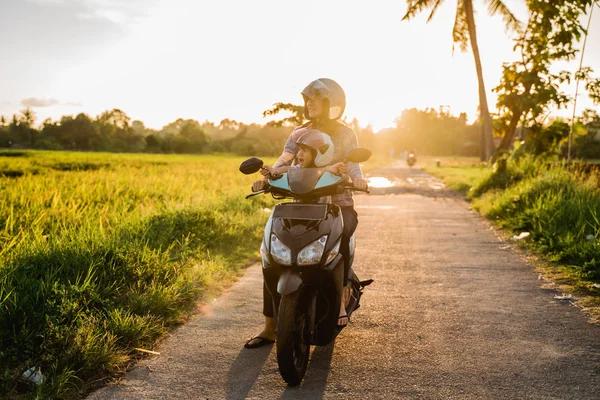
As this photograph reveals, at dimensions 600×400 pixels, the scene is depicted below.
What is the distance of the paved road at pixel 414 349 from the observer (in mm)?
3250

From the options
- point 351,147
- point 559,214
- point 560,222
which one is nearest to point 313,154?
point 351,147

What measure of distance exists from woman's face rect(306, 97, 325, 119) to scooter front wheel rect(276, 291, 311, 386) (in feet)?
4.35

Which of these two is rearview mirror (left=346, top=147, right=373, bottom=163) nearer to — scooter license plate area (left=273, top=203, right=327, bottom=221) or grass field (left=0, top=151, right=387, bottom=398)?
scooter license plate area (left=273, top=203, right=327, bottom=221)

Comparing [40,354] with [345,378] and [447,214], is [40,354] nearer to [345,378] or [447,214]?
[345,378]

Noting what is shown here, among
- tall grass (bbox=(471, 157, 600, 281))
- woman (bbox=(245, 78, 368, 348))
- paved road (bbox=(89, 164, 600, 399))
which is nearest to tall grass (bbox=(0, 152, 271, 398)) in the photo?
paved road (bbox=(89, 164, 600, 399))

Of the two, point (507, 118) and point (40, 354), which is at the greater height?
point (507, 118)

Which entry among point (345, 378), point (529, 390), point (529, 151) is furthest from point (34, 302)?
point (529, 151)

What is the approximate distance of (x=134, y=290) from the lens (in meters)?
4.67

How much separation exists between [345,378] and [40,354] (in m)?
1.97

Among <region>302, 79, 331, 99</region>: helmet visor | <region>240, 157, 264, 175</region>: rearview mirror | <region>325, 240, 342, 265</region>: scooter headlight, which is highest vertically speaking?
<region>302, 79, 331, 99</region>: helmet visor

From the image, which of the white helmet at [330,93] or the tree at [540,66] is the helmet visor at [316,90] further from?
the tree at [540,66]

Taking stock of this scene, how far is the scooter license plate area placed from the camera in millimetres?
3332

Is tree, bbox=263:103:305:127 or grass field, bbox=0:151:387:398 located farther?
tree, bbox=263:103:305:127

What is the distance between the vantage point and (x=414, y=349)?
12.9 feet
